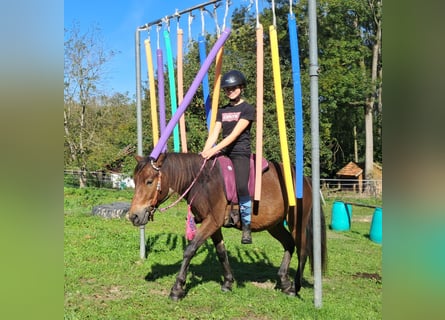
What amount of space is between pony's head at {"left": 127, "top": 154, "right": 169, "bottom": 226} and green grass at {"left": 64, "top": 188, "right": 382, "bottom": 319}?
114 centimetres

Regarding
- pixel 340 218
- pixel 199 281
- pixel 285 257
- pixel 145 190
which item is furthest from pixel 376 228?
Answer: pixel 145 190

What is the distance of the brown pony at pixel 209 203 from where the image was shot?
4.52 m

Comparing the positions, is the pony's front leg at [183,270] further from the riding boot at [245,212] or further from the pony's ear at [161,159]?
the pony's ear at [161,159]

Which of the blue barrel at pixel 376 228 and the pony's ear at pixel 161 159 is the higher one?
the pony's ear at pixel 161 159

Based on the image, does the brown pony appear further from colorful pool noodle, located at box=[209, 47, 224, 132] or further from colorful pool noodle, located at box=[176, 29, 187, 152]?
colorful pool noodle, located at box=[176, 29, 187, 152]

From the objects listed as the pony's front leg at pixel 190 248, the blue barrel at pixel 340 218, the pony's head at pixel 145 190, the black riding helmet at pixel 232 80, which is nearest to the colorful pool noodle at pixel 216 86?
the black riding helmet at pixel 232 80

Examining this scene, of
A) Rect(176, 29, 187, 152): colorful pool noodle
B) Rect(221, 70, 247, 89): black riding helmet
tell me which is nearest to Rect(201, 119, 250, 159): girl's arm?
Rect(221, 70, 247, 89): black riding helmet

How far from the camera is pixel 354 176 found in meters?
32.4

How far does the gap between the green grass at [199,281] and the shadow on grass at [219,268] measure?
15mm

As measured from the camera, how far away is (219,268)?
6754 mm

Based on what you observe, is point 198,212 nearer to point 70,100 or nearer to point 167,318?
point 167,318

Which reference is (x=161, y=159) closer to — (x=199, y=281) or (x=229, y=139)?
(x=229, y=139)
